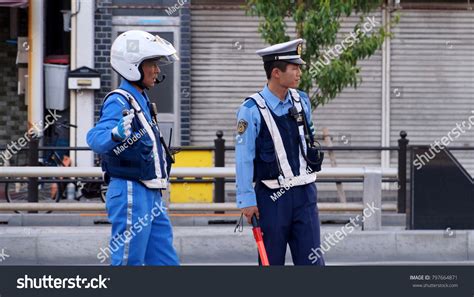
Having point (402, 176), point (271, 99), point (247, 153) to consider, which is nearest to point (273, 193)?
point (247, 153)

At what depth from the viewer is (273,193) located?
809cm

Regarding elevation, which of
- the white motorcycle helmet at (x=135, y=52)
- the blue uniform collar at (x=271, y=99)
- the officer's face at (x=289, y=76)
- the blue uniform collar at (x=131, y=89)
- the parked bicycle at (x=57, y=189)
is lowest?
the parked bicycle at (x=57, y=189)

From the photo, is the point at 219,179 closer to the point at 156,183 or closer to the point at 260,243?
the point at 260,243

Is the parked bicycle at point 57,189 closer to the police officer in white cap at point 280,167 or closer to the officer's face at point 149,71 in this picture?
the police officer in white cap at point 280,167

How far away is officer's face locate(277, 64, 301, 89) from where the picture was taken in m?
8.12

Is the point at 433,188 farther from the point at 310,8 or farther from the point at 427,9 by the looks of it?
the point at 427,9

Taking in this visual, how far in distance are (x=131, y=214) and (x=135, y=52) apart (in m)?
1.00

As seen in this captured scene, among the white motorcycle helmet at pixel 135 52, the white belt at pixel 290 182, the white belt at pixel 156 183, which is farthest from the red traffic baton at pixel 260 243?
the white motorcycle helmet at pixel 135 52

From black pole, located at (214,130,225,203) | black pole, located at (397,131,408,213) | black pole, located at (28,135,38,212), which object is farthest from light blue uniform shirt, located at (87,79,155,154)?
black pole, located at (28,135,38,212)

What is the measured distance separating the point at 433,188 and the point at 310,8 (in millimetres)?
4397

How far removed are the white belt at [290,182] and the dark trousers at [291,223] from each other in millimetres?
31

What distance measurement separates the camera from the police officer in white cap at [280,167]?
8.04m

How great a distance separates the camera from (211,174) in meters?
13.4
